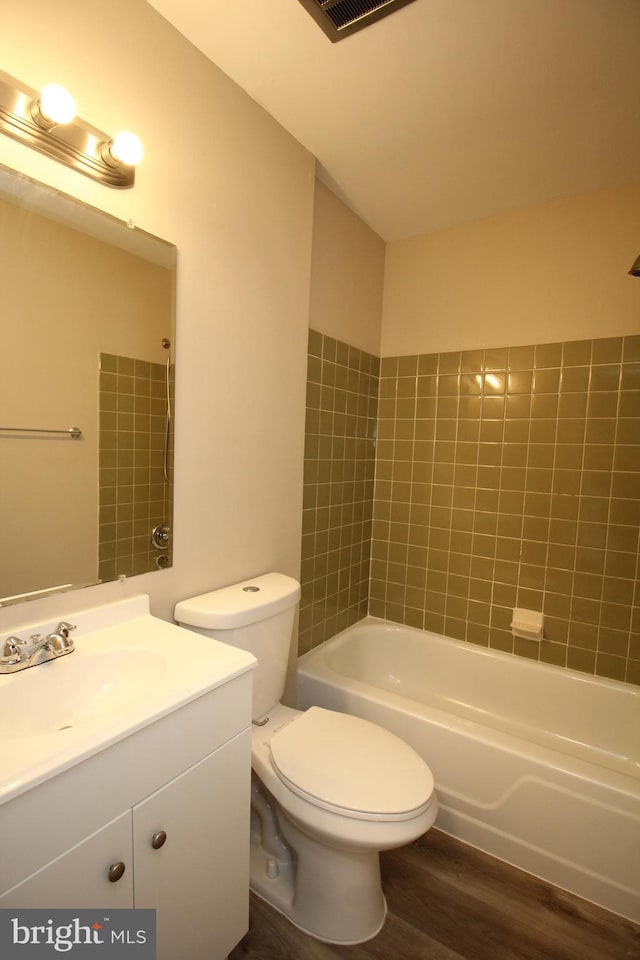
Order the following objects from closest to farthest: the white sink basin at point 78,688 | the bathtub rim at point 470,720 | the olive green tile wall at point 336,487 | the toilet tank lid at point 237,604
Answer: the white sink basin at point 78,688 < the toilet tank lid at point 237,604 < the bathtub rim at point 470,720 < the olive green tile wall at point 336,487

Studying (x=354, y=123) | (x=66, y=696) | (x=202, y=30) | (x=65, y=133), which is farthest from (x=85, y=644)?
(x=354, y=123)

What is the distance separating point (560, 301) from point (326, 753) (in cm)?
206

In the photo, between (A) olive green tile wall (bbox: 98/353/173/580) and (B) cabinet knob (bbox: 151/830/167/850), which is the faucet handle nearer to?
(A) olive green tile wall (bbox: 98/353/173/580)

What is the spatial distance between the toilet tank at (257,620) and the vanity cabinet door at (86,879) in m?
0.53

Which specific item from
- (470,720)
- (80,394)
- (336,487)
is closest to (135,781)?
(80,394)

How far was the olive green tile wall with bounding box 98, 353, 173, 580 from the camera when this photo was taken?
1128 mm

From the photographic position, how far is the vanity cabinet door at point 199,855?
32.0 inches

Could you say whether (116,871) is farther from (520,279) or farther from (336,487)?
(520,279)

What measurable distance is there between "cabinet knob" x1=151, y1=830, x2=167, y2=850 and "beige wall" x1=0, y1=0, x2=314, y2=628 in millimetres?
524

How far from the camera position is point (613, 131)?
152 centimetres

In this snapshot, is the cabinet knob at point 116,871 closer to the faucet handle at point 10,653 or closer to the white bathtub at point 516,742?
the faucet handle at point 10,653

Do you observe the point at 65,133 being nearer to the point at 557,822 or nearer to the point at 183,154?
the point at 183,154

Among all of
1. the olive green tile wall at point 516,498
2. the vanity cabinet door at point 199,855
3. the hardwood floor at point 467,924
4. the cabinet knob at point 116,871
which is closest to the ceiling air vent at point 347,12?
the olive green tile wall at point 516,498

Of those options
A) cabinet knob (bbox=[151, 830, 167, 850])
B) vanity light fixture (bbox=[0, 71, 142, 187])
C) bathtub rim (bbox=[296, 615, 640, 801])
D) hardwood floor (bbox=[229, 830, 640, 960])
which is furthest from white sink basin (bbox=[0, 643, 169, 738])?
vanity light fixture (bbox=[0, 71, 142, 187])
